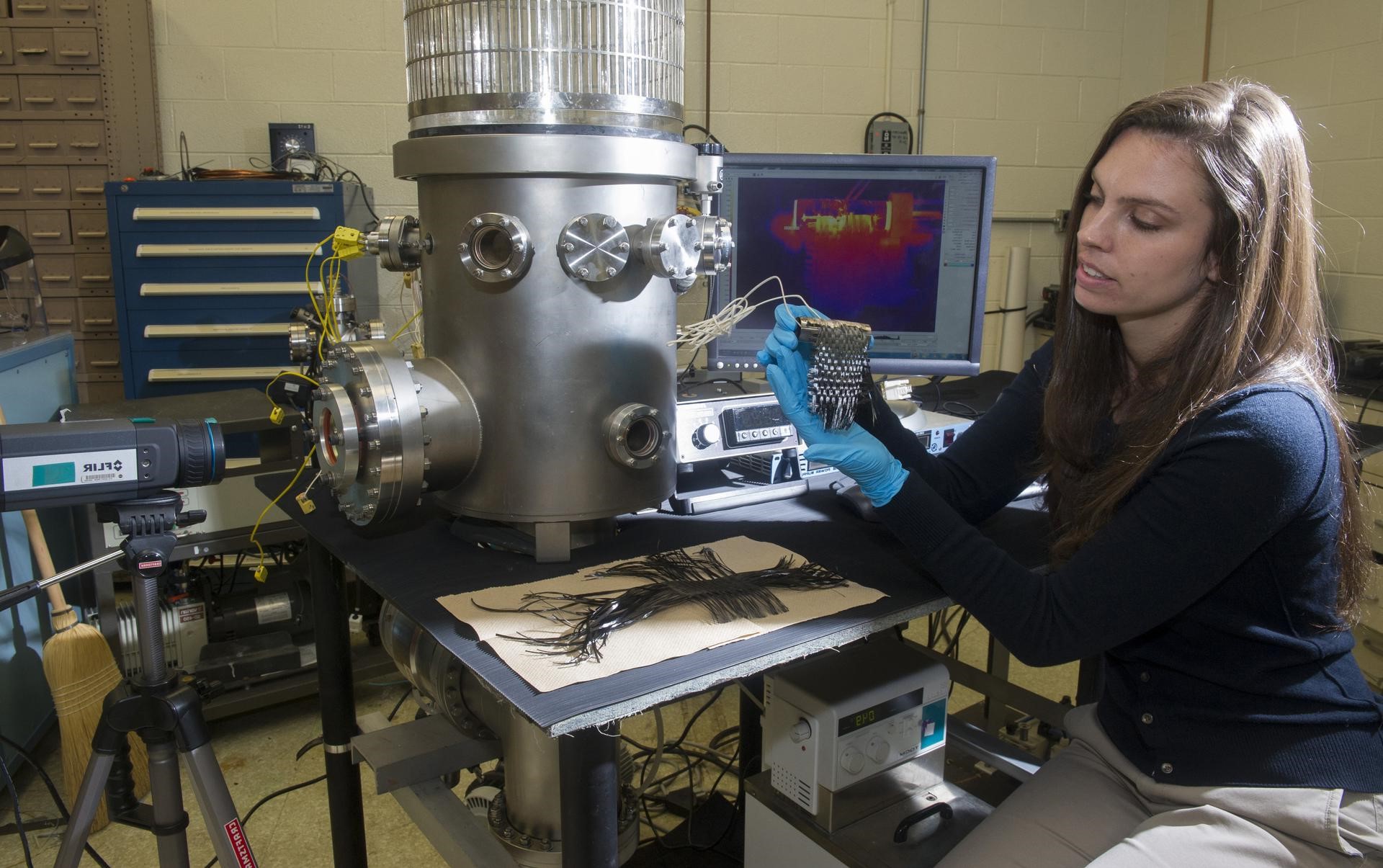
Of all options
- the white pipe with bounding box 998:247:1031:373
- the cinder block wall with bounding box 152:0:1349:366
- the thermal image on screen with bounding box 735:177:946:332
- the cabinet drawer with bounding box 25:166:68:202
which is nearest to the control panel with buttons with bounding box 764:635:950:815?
the thermal image on screen with bounding box 735:177:946:332

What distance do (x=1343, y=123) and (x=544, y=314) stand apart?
107 inches

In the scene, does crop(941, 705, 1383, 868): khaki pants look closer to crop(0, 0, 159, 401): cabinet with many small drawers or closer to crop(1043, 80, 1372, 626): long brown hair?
crop(1043, 80, 1372, 626): long brown hair

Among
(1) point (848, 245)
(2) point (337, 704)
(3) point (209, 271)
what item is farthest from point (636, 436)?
(3) point (209, 271)

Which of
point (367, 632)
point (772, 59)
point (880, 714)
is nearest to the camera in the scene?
point (880, 714)

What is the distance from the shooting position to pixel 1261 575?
0.99m

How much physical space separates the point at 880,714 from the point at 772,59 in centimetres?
253

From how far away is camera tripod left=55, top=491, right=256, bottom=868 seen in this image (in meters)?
1.08

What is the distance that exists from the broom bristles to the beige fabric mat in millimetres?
1120

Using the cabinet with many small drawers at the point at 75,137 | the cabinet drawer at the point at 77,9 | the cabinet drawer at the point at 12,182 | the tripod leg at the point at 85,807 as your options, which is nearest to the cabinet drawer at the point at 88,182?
the cabinet with many small drawers at the point at 75,137

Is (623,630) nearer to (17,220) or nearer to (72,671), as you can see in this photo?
(72,671)

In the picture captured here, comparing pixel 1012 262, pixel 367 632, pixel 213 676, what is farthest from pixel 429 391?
pixel 1012 262

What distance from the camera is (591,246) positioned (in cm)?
101

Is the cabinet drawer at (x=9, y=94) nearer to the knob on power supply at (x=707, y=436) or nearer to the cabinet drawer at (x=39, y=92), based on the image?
the cabinet drawer at (x=39, y=92)

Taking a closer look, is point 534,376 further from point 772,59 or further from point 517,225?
point 772,59
